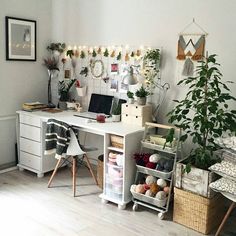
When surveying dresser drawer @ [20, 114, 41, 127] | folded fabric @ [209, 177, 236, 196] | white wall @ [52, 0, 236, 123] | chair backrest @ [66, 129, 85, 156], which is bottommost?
folded fabric @ [209, 177, 236, 196]

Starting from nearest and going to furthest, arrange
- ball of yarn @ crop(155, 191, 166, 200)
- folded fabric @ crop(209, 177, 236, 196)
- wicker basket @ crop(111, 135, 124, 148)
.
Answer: folded fabric @ crop(209, 177, 236, 196) < ball of yarn @ crop(155, 191, 166, 200) < wicker basket @ crop(111, 135, 124, 148)

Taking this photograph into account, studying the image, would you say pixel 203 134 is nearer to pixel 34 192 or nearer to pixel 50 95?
pixel 34 192

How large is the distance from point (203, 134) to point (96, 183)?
4.82 feet

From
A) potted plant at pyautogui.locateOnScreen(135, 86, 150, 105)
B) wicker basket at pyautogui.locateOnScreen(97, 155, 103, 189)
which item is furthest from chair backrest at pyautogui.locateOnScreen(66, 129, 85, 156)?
potted plant at pyautogui.locateOnScreen(135, 86, 150, 105)

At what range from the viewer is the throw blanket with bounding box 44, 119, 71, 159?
334 cm

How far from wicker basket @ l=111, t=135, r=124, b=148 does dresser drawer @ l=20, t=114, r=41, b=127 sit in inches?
40.6

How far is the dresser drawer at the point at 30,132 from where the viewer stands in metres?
3.82

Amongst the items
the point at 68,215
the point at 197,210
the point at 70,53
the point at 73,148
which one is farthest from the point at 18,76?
the point at 197,210

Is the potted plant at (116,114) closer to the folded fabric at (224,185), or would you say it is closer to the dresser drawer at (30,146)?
the dresser drawer at (30,146)

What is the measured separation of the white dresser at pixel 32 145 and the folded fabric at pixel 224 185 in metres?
2.03

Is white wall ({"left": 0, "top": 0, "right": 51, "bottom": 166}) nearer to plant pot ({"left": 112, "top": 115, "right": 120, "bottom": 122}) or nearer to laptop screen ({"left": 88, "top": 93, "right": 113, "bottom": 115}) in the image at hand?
laptop screen ({"left": 88, "top": 93, "right": 113, "bottom": 115})

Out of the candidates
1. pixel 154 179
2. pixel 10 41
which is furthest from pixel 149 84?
pixel 10 41

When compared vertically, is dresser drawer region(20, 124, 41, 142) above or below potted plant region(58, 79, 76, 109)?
below

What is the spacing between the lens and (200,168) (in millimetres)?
2832
